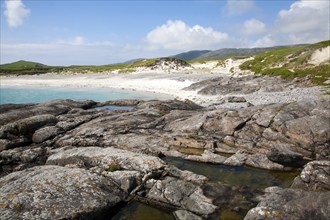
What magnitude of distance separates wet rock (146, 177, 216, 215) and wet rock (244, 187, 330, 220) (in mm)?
2107

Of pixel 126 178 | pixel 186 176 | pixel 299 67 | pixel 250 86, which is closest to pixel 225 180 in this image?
pixel 186 176

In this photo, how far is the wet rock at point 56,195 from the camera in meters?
11.5

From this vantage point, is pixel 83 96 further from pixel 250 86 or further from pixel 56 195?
pixel 56 195

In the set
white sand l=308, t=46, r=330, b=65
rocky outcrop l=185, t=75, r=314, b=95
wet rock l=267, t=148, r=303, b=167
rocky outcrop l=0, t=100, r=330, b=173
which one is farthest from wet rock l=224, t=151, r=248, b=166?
white sand l=308, t=46, r=330, b=65

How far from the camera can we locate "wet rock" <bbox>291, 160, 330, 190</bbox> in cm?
1437

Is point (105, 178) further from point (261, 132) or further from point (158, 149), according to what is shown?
point (261, 132)

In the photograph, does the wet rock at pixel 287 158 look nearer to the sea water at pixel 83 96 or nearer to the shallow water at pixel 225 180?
the shallow water at pixel 225 180

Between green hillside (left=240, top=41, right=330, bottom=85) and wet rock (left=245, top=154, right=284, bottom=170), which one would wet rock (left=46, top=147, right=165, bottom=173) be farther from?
green hillside (left=240, top=41, right=330, bottom=85)

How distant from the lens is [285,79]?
175 ft

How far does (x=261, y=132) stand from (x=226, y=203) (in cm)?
977

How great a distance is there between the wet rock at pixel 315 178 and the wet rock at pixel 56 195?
368 inches

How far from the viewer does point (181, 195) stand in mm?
13812

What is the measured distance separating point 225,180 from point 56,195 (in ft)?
30.1

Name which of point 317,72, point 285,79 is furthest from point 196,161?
point 317,72
